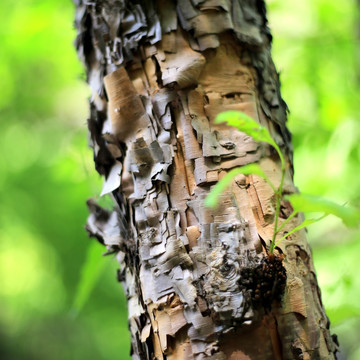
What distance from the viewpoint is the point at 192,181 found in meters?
0.65

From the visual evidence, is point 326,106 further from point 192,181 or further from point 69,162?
point 192,181

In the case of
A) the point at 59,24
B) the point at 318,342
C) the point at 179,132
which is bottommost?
the point at 318,342

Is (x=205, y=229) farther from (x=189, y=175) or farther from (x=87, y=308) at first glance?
(x=87, y=308)

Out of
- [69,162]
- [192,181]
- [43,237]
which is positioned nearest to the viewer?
[192,181]

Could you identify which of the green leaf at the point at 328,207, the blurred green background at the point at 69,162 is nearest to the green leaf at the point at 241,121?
the green leaf at the point at 328,207

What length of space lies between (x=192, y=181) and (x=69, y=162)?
3.65 ft

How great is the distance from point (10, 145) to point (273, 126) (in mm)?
4464

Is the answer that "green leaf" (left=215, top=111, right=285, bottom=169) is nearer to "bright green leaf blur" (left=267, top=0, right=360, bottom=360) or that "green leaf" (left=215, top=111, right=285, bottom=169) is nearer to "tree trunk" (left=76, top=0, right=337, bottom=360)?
"tree trunk" (left=76, top=0, right=337, bottom=360)

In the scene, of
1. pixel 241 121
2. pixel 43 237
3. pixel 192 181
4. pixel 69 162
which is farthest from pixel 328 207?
pixel 43 237

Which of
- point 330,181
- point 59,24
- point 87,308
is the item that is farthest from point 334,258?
point 87,308

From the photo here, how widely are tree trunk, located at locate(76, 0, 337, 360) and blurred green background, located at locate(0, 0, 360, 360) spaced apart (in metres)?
0.21

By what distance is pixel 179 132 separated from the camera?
0.68 metres

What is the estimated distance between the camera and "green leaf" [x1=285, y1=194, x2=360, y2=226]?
43 cm

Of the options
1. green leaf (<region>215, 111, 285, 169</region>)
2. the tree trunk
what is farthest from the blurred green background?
green leaf (<region>215, 111, 285, 169</region>)
